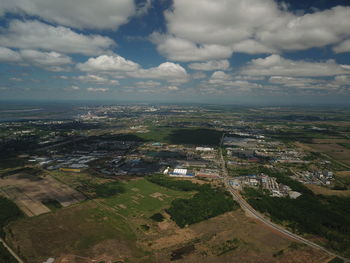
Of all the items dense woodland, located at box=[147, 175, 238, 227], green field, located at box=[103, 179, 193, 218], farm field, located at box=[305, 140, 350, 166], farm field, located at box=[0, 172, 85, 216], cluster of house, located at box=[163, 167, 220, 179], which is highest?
farm field, located at box=[305, 140, 350, 166]

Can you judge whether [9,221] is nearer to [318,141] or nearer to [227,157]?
[227,157]

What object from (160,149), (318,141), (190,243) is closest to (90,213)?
(190,243)

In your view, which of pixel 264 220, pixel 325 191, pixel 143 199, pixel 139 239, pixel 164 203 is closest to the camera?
pixel 139 239

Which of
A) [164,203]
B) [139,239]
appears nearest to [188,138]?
[164,203]

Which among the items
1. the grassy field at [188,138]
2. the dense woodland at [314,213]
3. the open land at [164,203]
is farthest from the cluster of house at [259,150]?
the dense woodland at [314,213]

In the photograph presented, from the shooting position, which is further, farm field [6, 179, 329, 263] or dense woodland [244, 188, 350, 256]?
dense woodland [244, 188, 350, 256]

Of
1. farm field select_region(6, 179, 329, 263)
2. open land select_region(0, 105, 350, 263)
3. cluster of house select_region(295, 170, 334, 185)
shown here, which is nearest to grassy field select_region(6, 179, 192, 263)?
farm field select_region(6, 179, 329, 263)

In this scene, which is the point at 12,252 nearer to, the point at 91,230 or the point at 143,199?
the point at 91,230

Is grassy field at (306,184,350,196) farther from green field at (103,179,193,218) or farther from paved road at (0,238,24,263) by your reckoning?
paved road at (0,238,24,263)
